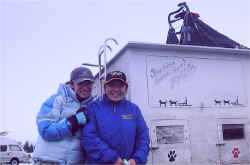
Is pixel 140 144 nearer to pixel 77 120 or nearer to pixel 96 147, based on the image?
pixel 96 147

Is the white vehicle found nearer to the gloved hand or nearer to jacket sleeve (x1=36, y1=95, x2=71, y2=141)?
jacket sleeve (x1=36, y1=95, x2=71, y2=141)

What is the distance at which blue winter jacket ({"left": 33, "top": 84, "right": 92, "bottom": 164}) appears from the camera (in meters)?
2.81

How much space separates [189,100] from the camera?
4.36 metres

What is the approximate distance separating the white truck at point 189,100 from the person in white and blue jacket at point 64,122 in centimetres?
116

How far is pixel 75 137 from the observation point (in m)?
2.94

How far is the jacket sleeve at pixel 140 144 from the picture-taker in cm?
296

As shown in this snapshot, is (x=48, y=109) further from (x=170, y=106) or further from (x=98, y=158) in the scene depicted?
(x=170, y=106)

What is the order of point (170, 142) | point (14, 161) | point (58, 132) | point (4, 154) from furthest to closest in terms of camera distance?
point (14, 161) → point (4, 154) → point (170, 142) → point (58, 132)

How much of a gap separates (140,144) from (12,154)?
16.9m

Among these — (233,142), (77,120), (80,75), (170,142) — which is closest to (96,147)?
(77,120)

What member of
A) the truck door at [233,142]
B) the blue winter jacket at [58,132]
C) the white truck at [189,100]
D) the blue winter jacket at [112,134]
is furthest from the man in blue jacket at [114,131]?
the truck door at [233,142]

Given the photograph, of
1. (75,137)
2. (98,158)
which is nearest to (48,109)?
(75,137)

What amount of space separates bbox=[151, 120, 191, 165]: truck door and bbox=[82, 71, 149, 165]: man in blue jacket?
102cm

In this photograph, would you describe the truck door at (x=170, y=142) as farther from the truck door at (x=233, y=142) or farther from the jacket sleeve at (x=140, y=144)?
the jacket sleeve at (x=140, y=144)
